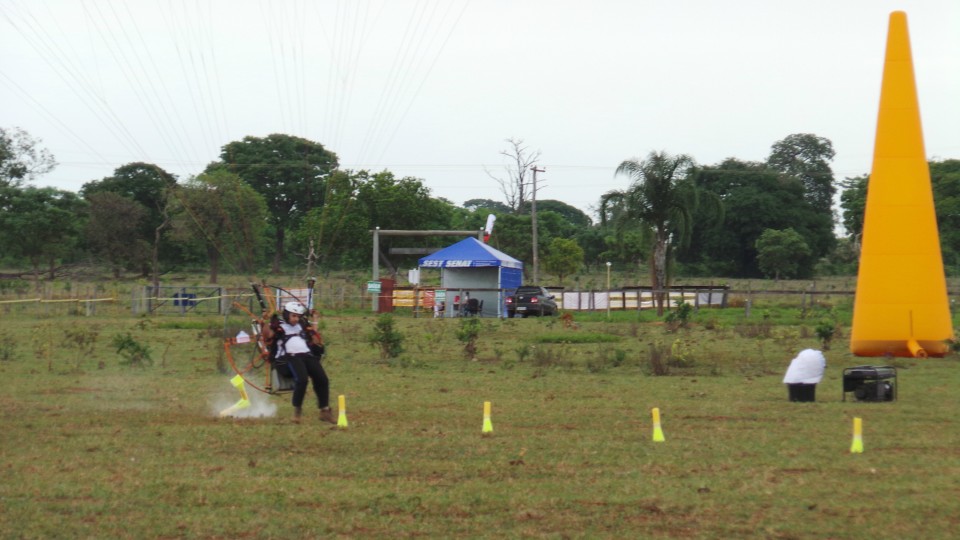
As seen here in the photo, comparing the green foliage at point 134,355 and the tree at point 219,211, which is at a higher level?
the tree at point 219,211

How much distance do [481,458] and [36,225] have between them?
2167 inches

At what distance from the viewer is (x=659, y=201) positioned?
42656mm

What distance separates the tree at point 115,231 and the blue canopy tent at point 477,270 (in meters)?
26.0

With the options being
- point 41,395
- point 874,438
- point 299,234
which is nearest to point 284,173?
point 299,234

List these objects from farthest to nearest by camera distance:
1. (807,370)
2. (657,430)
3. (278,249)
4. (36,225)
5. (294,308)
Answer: (278,249) → (36,225) → (807,370) → (294,308) → (657,430)

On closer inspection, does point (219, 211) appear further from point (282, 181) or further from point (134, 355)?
point (282, 181)

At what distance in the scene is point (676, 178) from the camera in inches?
1682

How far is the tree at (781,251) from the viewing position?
7650 centimetres

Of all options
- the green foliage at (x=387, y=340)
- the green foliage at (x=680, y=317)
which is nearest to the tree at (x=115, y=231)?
the green foliage at (x=680, y=317)

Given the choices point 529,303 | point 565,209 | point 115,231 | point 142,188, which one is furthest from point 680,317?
point 565,209

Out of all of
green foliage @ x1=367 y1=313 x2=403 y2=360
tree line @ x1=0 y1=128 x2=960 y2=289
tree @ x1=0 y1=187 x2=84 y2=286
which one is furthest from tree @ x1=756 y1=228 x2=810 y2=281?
green foliage @ x1=367 y1=313 x2=403 y2=360

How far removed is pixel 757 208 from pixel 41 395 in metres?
72.6

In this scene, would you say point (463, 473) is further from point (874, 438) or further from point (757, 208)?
point (757, 208)

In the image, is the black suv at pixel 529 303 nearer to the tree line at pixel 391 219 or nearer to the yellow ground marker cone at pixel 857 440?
the tree line at pixel 391 219
